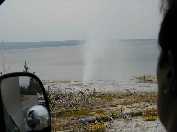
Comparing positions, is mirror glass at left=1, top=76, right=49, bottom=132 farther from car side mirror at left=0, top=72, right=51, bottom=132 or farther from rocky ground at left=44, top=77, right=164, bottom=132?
rocky ground at left=44, top=77, right=164, bottom=132

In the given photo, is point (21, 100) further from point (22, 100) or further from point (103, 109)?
point (103, 109)

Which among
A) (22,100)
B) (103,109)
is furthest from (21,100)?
(103,109)

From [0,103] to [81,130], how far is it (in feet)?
17.2

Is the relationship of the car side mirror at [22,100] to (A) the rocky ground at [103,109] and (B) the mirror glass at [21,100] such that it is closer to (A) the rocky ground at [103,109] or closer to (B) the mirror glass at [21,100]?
(B) the mirror glass at [21,100]

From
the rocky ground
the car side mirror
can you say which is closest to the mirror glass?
the car side mirror

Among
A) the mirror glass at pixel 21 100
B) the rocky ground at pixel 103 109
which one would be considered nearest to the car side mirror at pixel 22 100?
the mirror glass at pixel 21 100

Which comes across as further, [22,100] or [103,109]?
[103,109]

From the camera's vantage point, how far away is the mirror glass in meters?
1.36

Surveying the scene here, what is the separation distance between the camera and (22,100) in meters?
1.44

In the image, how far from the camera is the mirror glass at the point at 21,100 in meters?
1.36

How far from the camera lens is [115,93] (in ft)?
30.1

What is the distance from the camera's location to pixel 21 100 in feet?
4.71

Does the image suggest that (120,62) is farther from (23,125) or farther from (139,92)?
(23,125)

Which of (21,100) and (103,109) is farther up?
(21,100)
